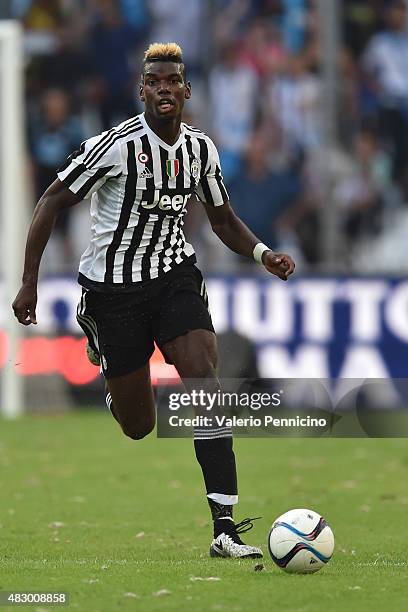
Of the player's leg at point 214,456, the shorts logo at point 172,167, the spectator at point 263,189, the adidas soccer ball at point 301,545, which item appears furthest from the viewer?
the spectator at point 263,189

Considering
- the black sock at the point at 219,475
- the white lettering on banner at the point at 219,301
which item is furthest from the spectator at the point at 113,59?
the black sock at the point at 219,475

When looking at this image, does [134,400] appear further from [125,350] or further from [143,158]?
[143,158]

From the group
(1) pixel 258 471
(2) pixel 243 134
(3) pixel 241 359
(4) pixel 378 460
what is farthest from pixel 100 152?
(2) pixel 243 134

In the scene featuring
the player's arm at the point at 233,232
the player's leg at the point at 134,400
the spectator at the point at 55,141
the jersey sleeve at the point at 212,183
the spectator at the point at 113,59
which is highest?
the spectator at the point at 113,59

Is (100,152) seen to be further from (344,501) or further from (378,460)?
(378,460)

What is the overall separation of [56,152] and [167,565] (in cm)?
1150

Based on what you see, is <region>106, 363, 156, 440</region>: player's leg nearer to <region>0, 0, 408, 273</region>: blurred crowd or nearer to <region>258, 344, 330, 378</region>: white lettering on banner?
<region>258, 344, 330, 378</region>: white lettering on banner

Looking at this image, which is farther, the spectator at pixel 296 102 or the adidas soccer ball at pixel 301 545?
the spectator at pixel 296 102

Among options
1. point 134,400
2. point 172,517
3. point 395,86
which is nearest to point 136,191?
point 134,400

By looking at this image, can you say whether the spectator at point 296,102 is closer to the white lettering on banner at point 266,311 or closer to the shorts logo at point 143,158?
the white lettering on banner at point 266,311

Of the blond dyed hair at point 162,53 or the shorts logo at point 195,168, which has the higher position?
the blond dyed hair at point 162,53

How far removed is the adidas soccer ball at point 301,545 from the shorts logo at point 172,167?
191 centimetres

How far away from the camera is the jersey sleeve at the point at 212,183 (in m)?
7.30

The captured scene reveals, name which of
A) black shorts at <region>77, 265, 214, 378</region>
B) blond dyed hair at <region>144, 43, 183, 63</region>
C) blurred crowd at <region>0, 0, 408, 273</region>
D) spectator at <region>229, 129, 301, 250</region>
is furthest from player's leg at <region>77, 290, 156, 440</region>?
spectator at <region>229, 129, 301, 250</region>
